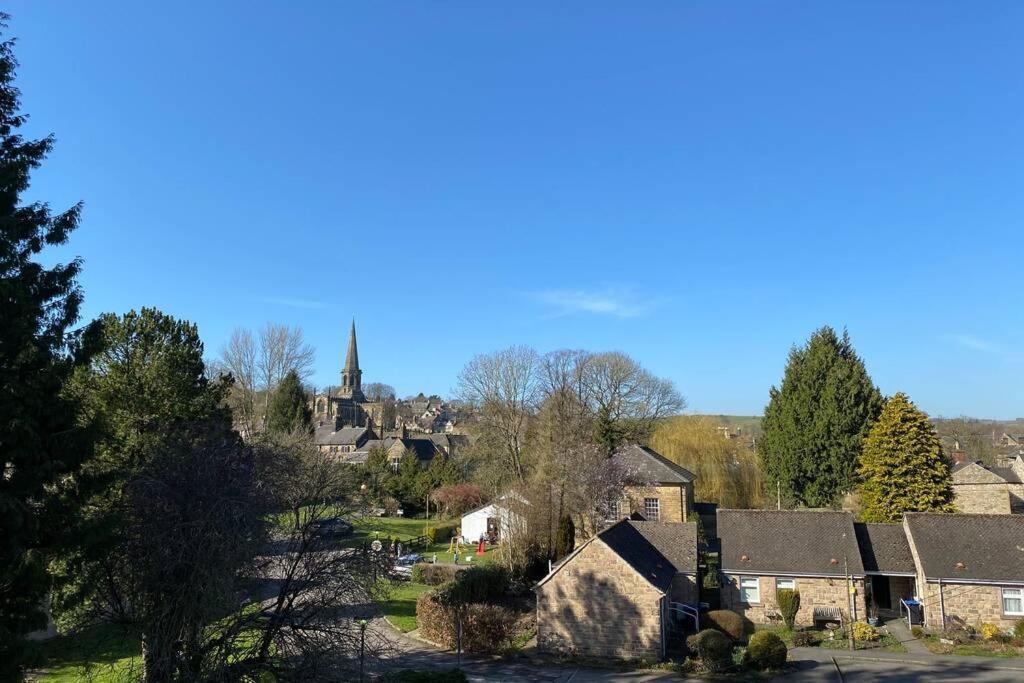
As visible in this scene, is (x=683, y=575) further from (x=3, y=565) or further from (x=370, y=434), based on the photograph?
(x=370, y=434)

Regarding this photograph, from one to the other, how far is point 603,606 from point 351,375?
129 metres

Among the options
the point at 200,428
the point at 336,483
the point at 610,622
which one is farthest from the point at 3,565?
the point at 610,622

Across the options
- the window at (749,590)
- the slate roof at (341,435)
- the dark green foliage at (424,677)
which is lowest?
the dark green foliage at (424,677)

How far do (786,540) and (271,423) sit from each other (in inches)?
1536

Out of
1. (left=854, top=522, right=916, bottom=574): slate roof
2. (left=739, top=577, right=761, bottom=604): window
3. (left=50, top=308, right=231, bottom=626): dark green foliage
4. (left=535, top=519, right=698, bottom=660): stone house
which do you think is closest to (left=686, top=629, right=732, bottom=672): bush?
(left=535, top=519, right=698, bottom=660): stone house

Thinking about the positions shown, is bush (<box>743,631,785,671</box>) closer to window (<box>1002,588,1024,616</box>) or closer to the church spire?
window (<box>1002,588,1024,616</box>)

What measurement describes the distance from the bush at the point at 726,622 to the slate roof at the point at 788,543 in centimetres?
264

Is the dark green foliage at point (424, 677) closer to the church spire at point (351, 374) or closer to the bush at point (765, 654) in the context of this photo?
the bush at point (765, 654)

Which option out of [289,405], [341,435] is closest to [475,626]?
[289,405]

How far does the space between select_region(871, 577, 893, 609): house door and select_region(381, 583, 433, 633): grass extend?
20.5m

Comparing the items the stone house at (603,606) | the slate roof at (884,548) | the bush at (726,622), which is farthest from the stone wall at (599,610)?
the slate roof at (884,548)

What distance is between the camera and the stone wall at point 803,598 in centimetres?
2648

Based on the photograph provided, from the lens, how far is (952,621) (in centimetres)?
2536

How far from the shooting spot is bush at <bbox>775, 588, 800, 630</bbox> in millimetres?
26500
